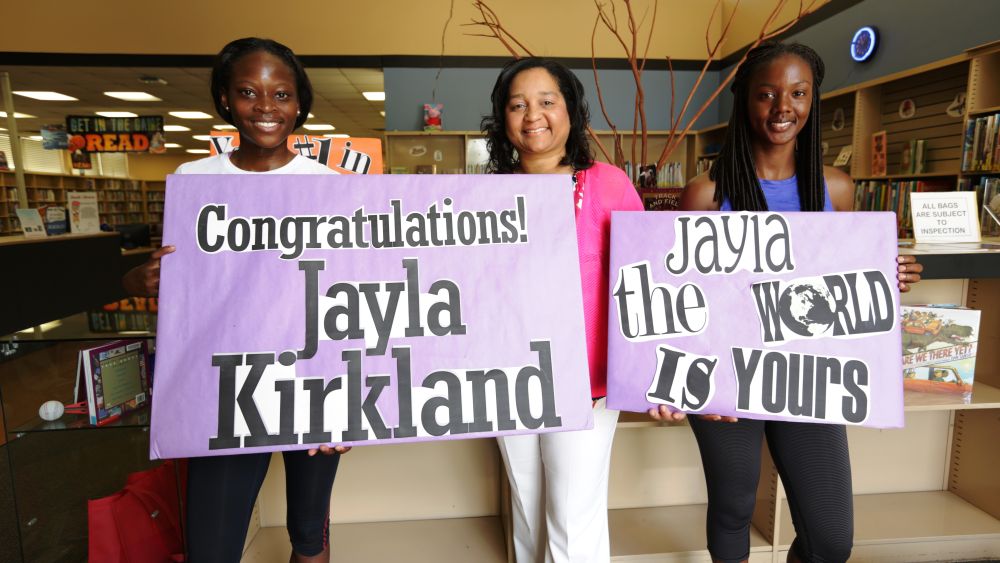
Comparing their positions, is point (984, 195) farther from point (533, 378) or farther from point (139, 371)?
point (139, 371)

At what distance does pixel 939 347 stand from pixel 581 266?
124 centimetres

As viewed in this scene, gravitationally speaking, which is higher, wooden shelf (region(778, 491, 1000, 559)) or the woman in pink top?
the woman in pink top

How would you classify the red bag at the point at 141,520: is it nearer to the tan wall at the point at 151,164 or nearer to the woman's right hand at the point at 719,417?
the woman's right hand at the point at 719,417

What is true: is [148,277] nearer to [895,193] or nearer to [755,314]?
[755,314]

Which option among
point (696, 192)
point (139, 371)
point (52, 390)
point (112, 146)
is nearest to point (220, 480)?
point (139, 371)

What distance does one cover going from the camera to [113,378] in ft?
4.56

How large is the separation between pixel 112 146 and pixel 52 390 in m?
8.10

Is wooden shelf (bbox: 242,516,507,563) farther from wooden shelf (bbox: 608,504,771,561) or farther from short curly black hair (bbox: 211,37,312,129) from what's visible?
short curly black hair (bbox: 211,37,312,129)

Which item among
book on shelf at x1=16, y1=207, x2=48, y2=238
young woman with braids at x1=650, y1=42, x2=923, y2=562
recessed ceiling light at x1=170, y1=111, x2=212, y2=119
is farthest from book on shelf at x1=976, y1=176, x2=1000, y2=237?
recessed ceiling light at x1=170, y1=111, x2=212, y2=119

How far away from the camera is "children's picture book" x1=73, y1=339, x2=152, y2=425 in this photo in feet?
4.37

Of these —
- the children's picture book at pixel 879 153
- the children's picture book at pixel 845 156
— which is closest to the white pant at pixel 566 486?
the children's picture book at pixel 879 153

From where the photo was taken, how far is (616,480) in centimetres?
194

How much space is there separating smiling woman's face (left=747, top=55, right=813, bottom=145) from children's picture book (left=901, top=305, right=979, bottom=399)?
0.75m

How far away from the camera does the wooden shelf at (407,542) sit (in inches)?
69.0
